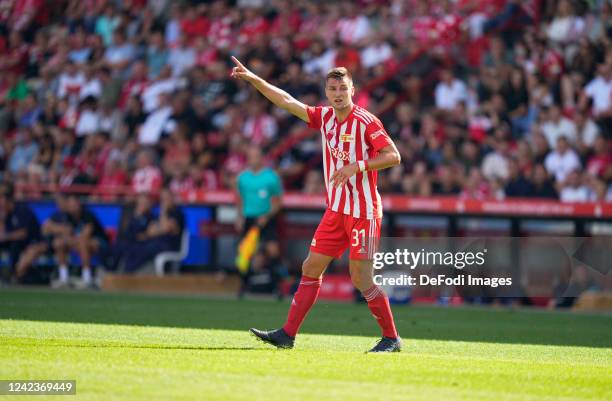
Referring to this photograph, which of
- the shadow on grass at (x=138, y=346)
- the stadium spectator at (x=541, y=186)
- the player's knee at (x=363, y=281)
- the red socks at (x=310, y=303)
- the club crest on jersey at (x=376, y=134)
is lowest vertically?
the shadow on grass at (x=138, y=346)

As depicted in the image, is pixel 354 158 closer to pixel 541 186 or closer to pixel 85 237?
pixel 541 186

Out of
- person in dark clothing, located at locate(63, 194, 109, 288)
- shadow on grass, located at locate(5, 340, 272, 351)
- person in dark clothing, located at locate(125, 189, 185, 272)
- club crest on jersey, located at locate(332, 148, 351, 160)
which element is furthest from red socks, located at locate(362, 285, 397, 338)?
person in dark clothing, located at locate(63, 194, 109, 288)

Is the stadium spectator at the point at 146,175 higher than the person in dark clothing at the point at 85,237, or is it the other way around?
the stadium spectator at the point at 146,175

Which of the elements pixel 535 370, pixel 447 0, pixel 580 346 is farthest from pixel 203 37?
pixel 535 370

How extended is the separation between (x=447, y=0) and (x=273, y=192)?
5851 mm

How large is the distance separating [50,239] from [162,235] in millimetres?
2074

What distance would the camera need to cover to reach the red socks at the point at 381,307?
9.57 m

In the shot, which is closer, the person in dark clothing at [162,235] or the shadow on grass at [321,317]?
the shadow on grass at [321,317]

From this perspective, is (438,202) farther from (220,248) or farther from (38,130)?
(38,130)

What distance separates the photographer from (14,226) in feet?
64.7

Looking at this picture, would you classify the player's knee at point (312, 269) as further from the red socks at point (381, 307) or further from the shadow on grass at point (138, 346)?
the shadow on grass at point (138, 346)

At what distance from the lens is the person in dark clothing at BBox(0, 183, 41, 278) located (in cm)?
1962

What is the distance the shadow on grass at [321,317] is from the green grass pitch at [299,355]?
0.07 ft

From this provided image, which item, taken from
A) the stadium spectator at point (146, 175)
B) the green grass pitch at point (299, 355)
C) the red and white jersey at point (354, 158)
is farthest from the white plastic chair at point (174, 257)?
the red and white jersey at point (354, 158)
